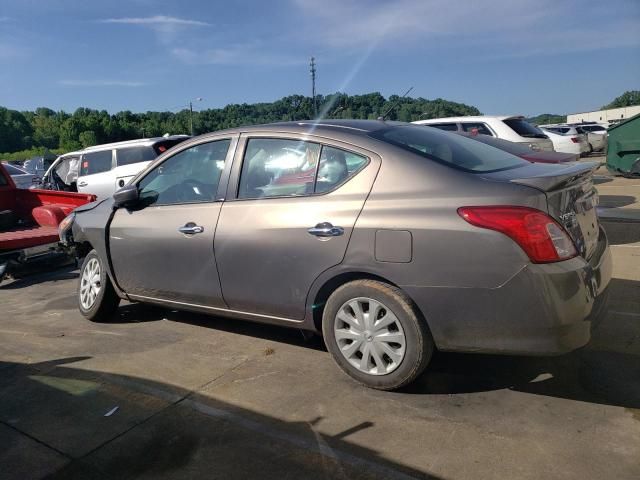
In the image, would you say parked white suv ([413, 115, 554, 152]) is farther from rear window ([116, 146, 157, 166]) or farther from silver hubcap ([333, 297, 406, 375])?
silver hubcap ([333, 297, 406, 375])

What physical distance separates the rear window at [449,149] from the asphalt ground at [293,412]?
1344mm

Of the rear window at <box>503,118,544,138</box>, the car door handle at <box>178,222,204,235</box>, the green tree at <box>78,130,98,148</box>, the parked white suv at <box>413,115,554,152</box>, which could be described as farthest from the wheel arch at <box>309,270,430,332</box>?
the green tree at <box>78,130,98,148</box>

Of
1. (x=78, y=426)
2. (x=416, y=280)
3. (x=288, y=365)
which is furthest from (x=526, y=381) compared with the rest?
(x=78, y=426)

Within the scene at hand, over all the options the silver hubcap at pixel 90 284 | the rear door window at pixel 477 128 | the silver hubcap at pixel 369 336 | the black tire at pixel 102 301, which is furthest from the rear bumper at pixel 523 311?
the rear door window at pixel 477 128

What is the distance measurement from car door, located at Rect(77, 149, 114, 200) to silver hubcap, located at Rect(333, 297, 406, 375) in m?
9.70

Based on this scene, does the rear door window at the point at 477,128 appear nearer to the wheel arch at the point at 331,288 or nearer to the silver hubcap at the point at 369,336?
the wheel arch at the point at 331,288

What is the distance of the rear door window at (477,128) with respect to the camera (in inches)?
430

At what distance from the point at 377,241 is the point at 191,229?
1568mm

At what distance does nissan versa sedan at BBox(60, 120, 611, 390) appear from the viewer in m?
2.91

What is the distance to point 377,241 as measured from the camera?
10.6ft

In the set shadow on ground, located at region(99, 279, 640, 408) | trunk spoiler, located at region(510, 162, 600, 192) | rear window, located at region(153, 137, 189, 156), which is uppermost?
rear window, located at region(153, 137, 189, 156)

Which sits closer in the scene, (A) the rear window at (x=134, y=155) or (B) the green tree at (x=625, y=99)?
(A) the rear window at (x=134, y=155)

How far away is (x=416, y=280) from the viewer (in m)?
3.11

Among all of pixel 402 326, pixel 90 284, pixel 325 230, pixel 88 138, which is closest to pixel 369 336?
pixel 402 326
